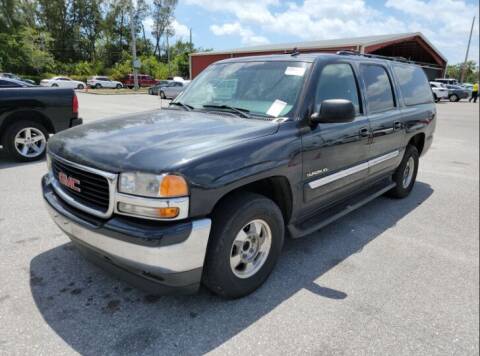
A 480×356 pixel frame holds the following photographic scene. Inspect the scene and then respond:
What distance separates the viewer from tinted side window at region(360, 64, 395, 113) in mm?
4008

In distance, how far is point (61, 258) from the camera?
10.7 feet

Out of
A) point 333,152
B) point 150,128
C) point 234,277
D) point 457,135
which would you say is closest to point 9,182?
point 150,128

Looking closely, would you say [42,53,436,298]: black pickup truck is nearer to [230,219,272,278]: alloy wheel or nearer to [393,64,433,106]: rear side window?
[230,219,272,278]: alloy wheel

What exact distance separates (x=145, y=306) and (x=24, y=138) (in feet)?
17.2

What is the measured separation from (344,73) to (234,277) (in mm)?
2360

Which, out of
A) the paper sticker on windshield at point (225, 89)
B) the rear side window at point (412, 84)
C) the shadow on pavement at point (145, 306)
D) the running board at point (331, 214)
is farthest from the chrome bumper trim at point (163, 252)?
the rear side window at point (412, 84)

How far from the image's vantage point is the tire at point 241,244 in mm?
2436

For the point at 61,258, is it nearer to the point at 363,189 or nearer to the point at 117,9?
the point at 363,189

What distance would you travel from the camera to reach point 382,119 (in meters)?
4.12

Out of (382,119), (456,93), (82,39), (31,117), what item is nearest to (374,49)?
(456,93)

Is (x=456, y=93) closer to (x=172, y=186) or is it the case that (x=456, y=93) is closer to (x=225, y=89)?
(x=225, y=89)

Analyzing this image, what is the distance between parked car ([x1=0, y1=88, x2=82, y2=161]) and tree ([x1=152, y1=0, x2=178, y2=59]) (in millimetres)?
71160

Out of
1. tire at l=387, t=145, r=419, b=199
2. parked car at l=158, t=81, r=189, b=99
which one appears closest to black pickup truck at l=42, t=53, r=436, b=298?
parked car at l=158, t=81, r=189, b=99

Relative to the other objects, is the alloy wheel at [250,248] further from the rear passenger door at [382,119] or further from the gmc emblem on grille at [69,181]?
the rear passenger door at [382,119]
